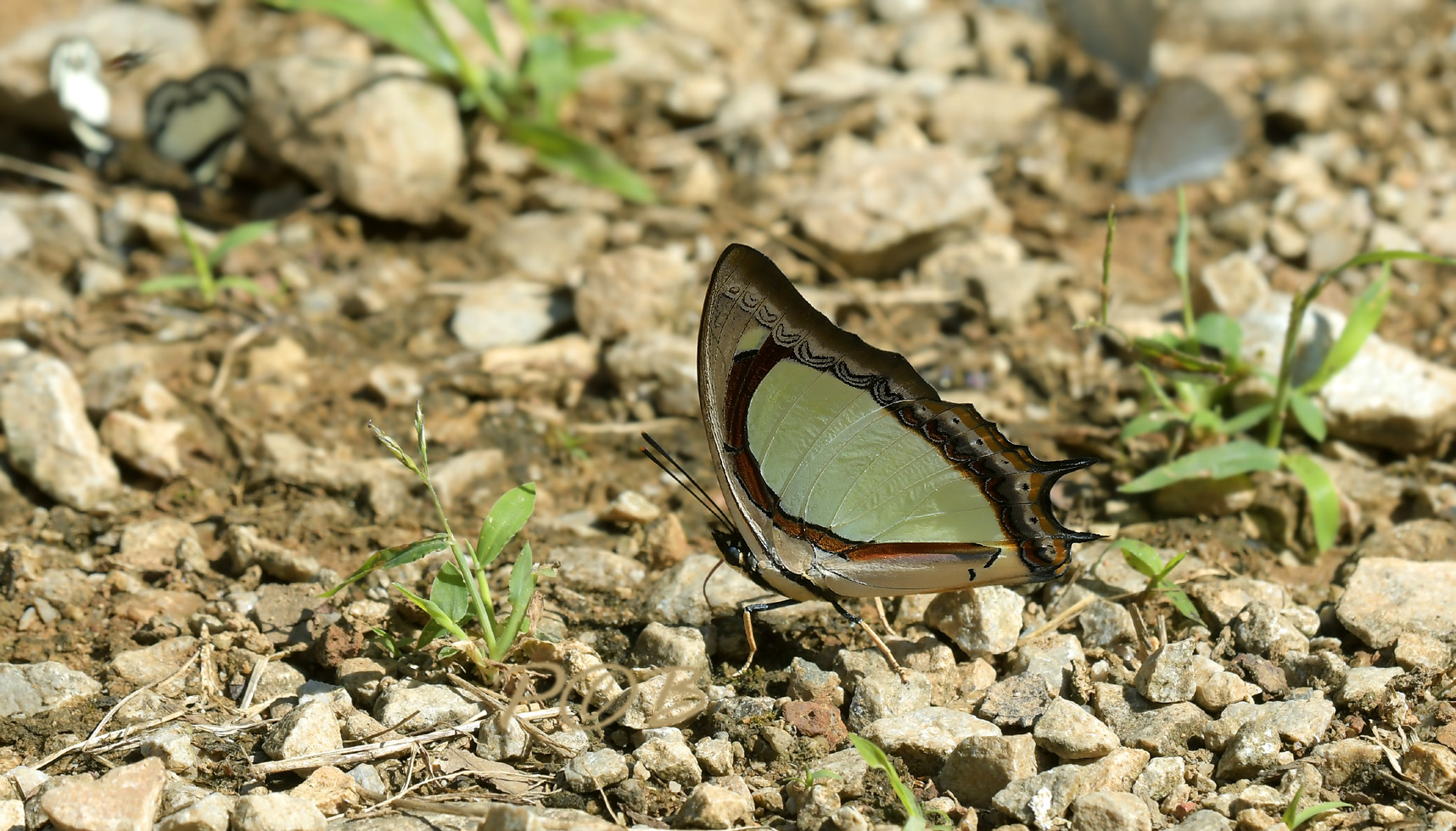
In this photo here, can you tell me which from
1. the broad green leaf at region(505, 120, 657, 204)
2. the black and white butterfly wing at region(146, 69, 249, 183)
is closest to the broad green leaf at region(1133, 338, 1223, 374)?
the broad green leaf at region(505, 120, 657, 204)

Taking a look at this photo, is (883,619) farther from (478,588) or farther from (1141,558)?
(478,588)

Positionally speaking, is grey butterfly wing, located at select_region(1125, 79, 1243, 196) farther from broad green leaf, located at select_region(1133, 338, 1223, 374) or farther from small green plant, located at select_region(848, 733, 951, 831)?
small green plant, located at select_region(848, 733, 951, 831)

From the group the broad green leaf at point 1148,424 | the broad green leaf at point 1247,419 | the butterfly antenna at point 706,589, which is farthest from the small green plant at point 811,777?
the broad green leaf at point 1247,419

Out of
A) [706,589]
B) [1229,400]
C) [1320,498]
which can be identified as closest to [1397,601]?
[1320,498]

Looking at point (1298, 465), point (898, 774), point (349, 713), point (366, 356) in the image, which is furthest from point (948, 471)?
point (366, 356)

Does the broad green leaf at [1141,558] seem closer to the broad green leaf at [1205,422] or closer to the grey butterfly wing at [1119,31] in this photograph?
the broad green leaf at [1205,422]

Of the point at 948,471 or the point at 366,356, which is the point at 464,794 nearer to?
the point at 948,471
